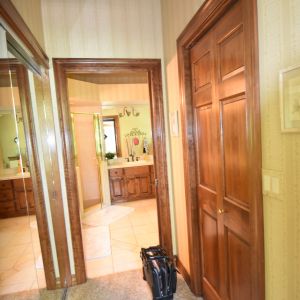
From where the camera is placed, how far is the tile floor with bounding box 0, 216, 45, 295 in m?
1.81

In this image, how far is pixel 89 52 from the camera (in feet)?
6.90

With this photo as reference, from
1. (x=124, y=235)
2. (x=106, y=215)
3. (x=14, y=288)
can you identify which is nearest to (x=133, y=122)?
(x=106, y=215)

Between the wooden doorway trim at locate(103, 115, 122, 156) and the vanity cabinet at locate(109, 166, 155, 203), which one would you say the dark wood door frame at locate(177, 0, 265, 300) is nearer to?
the vanity cabinet at locate(109, 166, 155, 203)

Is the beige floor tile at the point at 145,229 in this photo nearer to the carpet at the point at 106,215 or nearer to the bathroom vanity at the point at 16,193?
the carpet at the point at 106,215

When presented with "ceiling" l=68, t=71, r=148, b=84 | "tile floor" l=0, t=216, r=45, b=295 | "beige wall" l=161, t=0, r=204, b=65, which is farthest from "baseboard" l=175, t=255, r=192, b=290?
"ceiling" l=68, t=71, r=148, b=84

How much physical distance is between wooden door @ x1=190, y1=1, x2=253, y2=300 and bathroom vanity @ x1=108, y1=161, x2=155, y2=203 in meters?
3.08

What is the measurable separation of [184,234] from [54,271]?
136 centimetres

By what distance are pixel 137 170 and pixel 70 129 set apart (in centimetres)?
285

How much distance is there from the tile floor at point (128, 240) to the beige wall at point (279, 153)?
184cm

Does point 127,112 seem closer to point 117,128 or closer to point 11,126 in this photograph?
point 117,128

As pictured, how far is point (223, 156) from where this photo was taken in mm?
1437

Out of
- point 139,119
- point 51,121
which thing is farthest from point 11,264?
point 139,119

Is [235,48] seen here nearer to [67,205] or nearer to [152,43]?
[152,43]

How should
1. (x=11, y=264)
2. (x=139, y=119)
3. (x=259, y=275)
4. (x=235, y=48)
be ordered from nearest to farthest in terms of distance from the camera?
(x=259, y=275) < (x=235, y=48) < (x=11, y=264) < (x=139, y=119)
